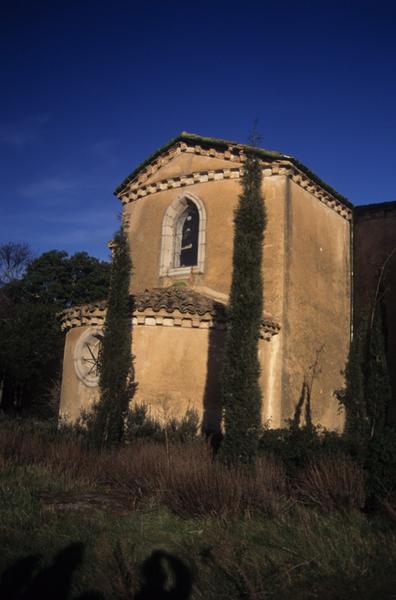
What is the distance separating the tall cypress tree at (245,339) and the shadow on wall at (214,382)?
2775 mm

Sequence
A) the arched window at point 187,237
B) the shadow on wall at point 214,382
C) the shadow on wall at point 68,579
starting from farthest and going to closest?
1. the arched window at point 187,237
2. the shadow on wall at point 214,382
3. the shadow on wall at point 68,579

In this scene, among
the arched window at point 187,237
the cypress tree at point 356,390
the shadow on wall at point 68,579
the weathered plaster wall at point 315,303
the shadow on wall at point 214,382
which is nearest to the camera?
the shadow on wall at point 68,579

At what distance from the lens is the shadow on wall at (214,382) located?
1290cm

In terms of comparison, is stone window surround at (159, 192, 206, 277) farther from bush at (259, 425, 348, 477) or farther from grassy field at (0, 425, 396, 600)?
grassy field at (0, 425, 396, 600)

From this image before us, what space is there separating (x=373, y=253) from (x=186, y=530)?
1280cm

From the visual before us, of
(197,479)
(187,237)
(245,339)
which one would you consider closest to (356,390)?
(245,339)

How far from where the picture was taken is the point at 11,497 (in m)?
7.75

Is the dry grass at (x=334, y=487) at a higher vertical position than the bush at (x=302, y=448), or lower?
lower

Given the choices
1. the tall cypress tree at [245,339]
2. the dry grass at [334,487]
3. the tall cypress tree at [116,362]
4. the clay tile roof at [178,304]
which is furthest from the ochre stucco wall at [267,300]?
the dry grass at [334,487]

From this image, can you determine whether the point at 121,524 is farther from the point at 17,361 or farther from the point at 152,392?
the point at 17,361

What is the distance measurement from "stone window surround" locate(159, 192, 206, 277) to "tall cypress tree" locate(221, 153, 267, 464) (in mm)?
4798

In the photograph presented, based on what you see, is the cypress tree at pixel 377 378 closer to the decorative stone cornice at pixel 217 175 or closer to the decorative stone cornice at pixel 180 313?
the decorative stone cornice at pixel 180 313

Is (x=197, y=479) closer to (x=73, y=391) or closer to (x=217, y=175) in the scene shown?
(x=73, y=391)

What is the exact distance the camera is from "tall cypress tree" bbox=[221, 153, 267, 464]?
9.79m
